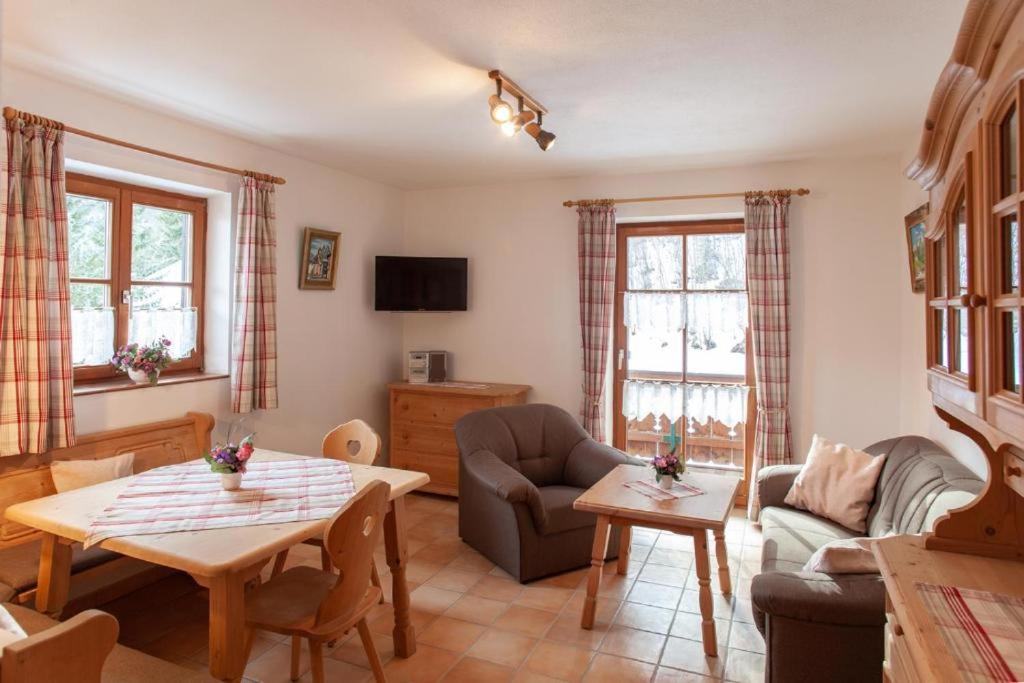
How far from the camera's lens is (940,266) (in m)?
1.76

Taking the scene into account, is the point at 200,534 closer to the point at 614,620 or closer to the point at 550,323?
the point at 614,620

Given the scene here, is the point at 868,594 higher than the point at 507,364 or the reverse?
the reverse

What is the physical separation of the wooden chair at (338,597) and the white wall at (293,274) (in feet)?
5.45

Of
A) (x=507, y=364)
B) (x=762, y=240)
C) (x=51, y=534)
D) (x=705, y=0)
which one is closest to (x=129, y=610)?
(x=51, y=534)

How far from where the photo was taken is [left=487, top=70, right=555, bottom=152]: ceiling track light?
8.98 feet

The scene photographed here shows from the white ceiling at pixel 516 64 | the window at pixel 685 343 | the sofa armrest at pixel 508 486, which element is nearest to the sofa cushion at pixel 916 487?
the window at pixel 685 343

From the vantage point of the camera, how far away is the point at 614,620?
2.87 metres

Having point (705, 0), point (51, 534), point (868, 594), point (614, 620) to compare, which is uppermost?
point (705, 0)

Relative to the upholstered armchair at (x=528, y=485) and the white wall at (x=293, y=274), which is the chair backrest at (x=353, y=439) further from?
the white wall at (x=293, y=274)

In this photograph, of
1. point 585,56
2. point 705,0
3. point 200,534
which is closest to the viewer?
point 200,534

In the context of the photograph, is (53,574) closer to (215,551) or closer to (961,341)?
(215,551)

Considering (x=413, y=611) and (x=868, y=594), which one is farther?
(x=413, y=611)

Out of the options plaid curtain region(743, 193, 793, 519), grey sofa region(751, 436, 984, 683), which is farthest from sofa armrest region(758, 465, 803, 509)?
grey sofa region(751, 436, 984, 683)

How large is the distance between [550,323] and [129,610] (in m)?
3.24
